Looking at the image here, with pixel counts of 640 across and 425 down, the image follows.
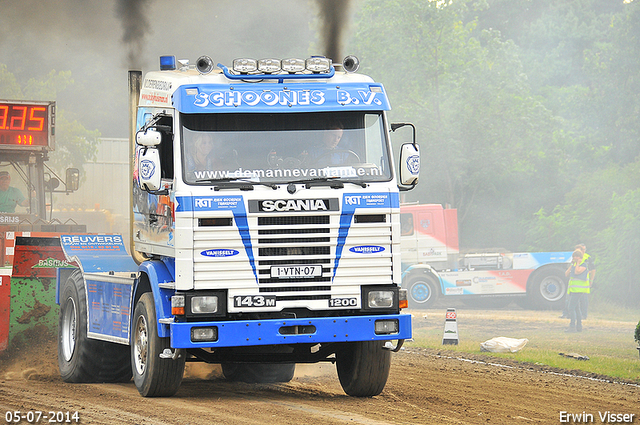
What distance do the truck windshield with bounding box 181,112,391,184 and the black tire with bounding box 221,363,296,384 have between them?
11.8 ft

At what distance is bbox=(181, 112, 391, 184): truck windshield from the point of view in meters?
8.74

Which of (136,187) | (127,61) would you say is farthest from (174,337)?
(127,61)

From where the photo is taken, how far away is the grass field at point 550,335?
46.4 ft

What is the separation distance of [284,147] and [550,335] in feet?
41.5

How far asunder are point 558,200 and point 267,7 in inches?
817

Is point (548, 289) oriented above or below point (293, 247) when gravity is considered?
below

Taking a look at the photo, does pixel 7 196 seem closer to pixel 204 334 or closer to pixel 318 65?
pixel 318 65

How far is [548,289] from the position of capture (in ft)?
83.0

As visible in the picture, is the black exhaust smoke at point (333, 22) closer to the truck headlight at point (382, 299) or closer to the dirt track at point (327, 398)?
the dirt track at point (327, 398)

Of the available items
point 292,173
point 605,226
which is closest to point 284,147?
point 292,173

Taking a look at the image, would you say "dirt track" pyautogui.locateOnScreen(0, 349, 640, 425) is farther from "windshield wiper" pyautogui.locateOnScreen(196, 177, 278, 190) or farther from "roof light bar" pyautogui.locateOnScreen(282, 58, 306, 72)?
"roof light bar" pyautogui.locateOnScreen(282, 58, 306, 72)

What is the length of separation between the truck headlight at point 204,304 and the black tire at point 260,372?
3.14 metres

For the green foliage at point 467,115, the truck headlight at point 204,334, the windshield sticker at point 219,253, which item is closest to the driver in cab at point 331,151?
the windshield sticker at point 219,253

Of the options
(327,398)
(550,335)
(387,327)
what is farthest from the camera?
(550,335)
